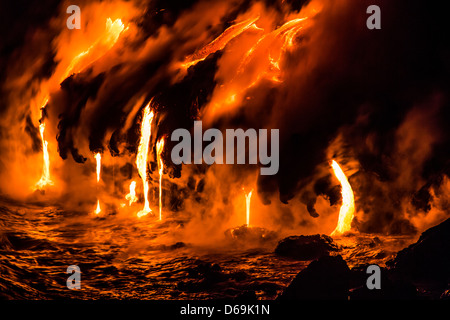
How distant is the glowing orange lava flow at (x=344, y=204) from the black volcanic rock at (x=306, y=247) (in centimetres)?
120

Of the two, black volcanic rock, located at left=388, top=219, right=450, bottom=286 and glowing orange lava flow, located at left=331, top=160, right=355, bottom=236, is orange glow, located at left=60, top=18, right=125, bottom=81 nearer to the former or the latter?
glowing orange lava flow, located at left=331, top=160, right=355, bottom=236

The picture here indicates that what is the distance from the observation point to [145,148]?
43.6 feet

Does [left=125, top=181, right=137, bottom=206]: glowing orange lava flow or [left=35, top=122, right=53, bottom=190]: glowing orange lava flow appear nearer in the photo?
[left=125, top=181, right=137, bottom=206]: glowing orange lava flow

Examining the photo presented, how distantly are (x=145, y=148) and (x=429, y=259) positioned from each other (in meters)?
7.95

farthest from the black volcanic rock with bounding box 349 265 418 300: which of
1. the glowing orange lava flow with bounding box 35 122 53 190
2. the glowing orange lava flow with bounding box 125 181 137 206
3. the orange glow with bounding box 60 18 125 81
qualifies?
the glowing orange lava flow with bounding box 35 122 53 190

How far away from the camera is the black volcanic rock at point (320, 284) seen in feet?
19.4

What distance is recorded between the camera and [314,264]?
6.10 m

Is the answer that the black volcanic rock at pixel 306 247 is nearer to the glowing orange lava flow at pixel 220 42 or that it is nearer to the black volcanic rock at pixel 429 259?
the black volcanic rock at pixel 429 259

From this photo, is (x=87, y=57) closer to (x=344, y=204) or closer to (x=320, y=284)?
(x=344, y=204)

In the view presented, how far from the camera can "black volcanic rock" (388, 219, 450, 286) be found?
688 centimetres

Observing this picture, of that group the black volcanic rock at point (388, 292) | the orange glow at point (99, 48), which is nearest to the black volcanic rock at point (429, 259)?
the black volcanic rock at point (388, 292)

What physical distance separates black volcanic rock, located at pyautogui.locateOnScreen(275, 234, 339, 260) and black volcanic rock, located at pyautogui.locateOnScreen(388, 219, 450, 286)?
125cm

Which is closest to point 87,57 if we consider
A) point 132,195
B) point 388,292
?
point 132,195

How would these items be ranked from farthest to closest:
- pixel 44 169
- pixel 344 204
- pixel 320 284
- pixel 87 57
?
pixel 44 169, pixel 87 57, pixel 344 204, pixel 320 284
